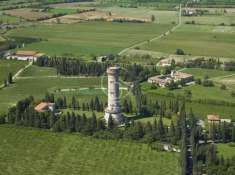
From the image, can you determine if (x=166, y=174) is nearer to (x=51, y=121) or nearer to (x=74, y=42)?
(x=51, y=121)

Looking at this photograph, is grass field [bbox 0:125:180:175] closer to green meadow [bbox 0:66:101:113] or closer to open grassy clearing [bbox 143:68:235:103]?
green meadow [bbox 0:66:101:113]

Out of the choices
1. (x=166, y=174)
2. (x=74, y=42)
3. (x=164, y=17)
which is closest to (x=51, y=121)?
(x=166, y=174)

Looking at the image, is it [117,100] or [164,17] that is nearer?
[117,100]

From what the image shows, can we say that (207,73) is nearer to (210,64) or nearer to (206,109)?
(210,64)

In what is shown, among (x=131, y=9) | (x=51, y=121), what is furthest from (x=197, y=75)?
(x=131, y=9)

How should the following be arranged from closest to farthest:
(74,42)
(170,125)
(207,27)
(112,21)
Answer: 1. (170,125)
2. (74,42)
3. (207,27)
4. (112,21)

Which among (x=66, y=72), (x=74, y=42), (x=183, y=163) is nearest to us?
(x=183, y=163)

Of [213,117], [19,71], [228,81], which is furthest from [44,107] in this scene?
[228,81]

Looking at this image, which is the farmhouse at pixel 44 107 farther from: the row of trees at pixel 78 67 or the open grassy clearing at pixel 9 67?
the row of trees at pixel 78 67
